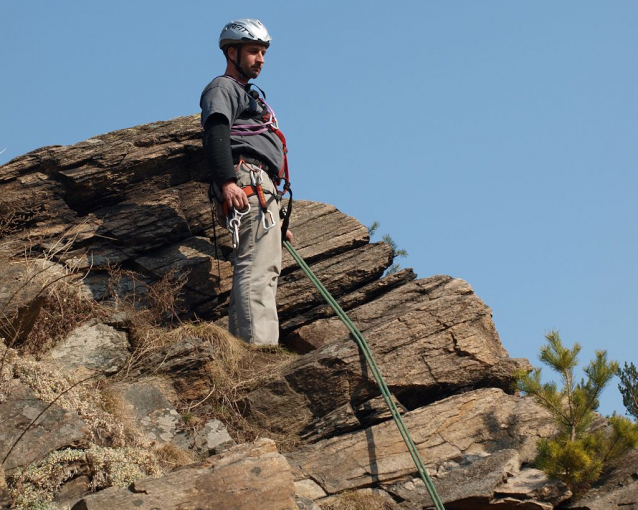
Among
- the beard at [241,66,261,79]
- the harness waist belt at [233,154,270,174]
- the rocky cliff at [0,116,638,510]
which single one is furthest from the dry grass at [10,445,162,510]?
the beard at [241,66,261,79]

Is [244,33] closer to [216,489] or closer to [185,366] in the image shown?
[185,366]

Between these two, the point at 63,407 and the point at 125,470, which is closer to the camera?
the point at 125,470

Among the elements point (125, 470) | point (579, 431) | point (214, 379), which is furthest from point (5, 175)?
point (579, 431)

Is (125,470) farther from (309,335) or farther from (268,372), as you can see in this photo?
(309,335)

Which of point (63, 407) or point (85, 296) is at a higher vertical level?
point (85, 296)

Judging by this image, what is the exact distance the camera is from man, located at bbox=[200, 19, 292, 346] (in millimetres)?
9664

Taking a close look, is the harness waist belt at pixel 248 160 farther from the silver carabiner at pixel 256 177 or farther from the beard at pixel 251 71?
the beard at pixel 251 71

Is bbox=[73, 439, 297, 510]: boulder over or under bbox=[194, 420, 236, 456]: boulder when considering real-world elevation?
under

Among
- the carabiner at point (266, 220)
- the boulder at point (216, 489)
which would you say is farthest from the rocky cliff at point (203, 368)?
the carabiner at point (266, 220)

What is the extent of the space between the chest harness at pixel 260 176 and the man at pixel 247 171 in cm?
1

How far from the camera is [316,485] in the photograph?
24.8ft

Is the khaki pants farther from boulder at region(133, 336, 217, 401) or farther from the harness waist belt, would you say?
boulder at region(133, 336, 217, 401)

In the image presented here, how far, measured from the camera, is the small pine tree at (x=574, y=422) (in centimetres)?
719

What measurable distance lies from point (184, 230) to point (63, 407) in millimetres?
4278
